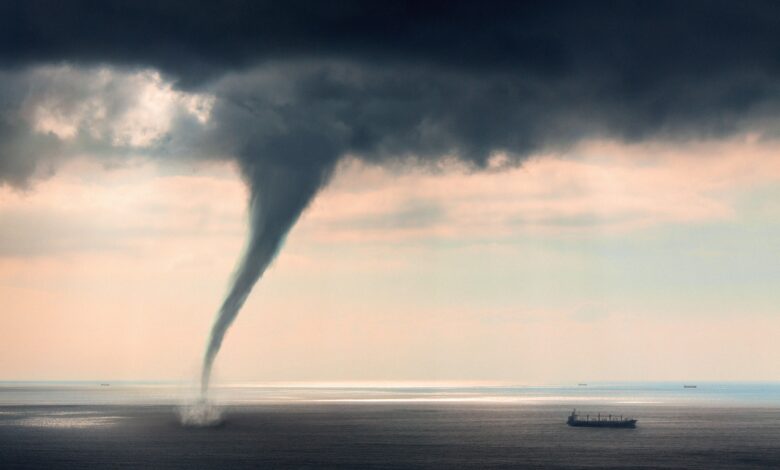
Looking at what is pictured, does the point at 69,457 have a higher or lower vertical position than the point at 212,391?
lower

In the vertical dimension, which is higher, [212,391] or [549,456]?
[212,391]

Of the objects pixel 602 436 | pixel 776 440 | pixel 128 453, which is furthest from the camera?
pixel 602 436

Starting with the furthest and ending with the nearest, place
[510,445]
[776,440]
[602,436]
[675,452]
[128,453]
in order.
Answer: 1. [602,436]
2. [776,440]
3. [510,445]
4. [675,452]
5. [128,453]

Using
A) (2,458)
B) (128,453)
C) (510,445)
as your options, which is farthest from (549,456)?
(2,458)

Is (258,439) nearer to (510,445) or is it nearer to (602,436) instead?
(510,445)

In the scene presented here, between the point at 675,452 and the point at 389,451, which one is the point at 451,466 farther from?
the point at 675,452

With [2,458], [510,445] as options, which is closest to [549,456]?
[510,445]

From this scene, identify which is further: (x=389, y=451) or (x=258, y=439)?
(x=258, y=439)

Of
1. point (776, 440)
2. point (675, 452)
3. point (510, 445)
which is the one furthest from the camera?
point (776, 440)

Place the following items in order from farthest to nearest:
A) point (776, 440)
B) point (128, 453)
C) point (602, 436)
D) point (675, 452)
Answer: point (602, 436)
point (776, 440)
point (675, 452)
point (128, 453)
